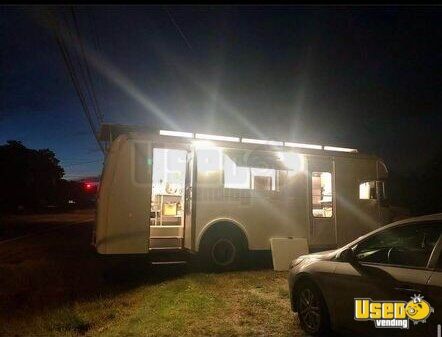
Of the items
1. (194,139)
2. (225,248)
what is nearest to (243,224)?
(225,248)

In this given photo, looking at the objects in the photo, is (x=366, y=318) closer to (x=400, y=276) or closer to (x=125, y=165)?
(x=400, y=276)

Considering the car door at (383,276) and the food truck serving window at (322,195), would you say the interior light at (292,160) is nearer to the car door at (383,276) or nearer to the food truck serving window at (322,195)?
the food truck serving window at (322,195)

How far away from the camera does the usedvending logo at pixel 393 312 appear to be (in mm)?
3555

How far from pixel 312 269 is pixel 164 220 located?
6.65 meters

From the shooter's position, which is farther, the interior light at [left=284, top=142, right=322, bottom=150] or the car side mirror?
the interior light at [left=284, top=142, right=322, bottom=150]

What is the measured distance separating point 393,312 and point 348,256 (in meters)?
0.85

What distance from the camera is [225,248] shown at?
29.5 feet

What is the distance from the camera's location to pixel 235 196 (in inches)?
361

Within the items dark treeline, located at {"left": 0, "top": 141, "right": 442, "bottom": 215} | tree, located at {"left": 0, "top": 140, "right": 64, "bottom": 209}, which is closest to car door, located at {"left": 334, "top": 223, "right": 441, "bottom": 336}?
dark treeline, located at {"left": 0, "top": 141, "right": 442, "bottom": 215}

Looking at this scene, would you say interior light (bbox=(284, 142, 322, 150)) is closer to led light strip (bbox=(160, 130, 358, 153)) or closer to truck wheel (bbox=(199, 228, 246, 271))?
led light strip (bbox=(160, 130, 358, 153))

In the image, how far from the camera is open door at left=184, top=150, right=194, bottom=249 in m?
8.84

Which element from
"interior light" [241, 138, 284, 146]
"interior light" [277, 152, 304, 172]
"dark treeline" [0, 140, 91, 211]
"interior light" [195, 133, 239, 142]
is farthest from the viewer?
"dark treeline" [0, 140, 91, 211]

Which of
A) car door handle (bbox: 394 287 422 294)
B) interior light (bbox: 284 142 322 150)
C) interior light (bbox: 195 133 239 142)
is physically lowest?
car door handle (bbox: 394 287 422 294)

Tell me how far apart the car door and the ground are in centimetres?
117
